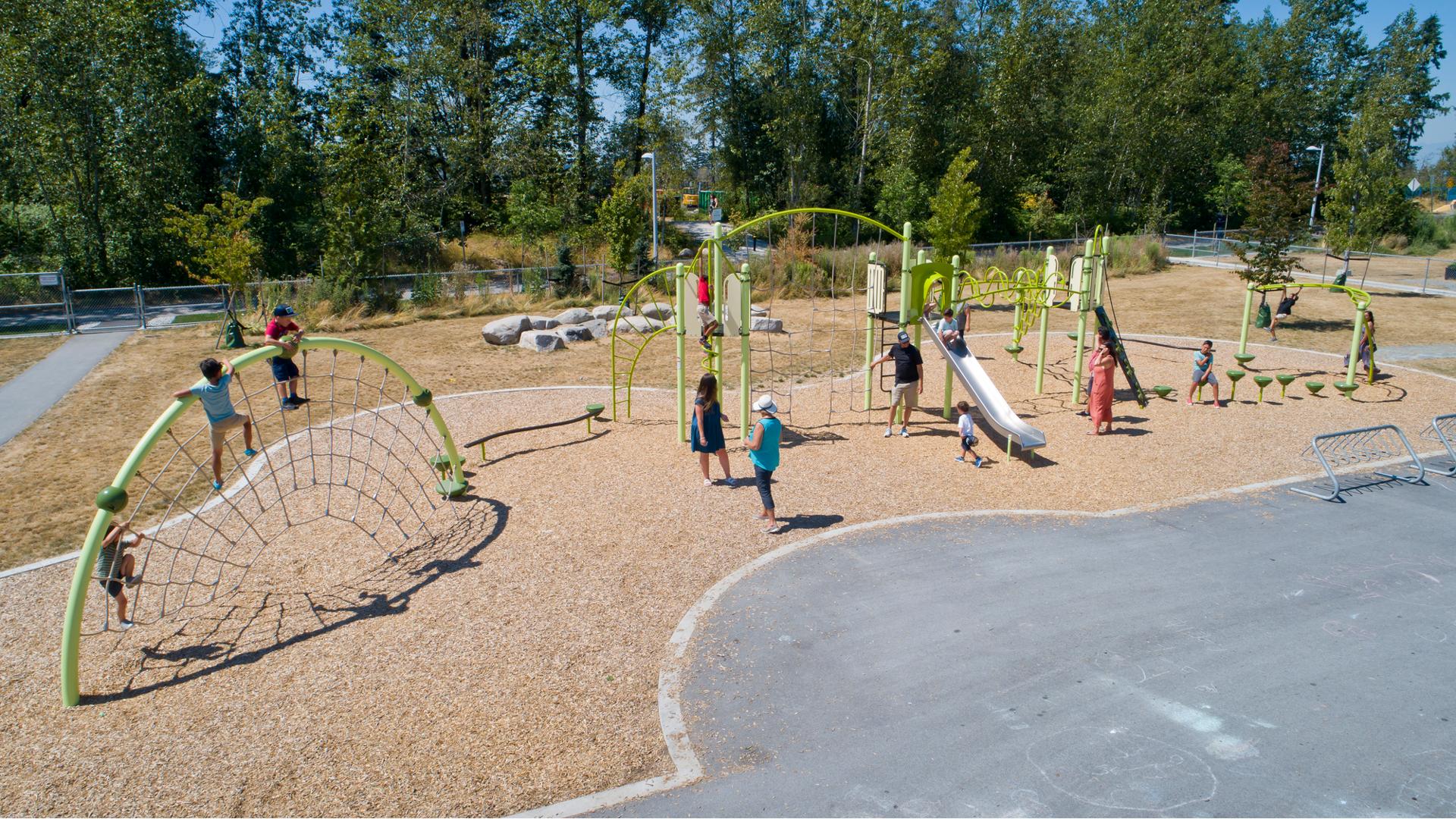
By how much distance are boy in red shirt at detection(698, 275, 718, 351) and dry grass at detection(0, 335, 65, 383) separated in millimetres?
12673

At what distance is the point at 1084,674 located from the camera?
6492mm

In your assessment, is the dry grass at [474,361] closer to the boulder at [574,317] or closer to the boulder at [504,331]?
the boulder at [504,331]

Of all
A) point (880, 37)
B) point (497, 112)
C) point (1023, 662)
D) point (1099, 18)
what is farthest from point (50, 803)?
point (1099, 18)

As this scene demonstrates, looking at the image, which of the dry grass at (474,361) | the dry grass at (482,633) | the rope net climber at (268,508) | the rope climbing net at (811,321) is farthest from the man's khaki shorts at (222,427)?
the rope climbing net at (811,321)

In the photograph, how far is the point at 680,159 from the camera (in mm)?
41344

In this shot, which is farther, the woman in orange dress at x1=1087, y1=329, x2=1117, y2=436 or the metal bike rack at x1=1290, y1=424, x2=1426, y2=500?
the woman in orange dress at x1=1087, y1=329, x2=1117, y2=436

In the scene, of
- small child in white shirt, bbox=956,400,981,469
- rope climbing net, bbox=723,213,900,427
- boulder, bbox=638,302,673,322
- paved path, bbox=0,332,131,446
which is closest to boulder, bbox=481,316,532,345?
boulder, bbox=638,302,673,322

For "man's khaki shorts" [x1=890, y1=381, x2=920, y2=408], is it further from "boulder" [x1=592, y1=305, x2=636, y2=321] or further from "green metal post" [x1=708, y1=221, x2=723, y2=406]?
"boulder" [x1=592, y1=305, x2=636, y2=321]

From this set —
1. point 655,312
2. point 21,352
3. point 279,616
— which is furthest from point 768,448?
point 21,352

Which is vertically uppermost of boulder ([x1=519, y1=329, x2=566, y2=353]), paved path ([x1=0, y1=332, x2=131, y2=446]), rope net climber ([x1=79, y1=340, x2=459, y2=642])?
boulder ([x1=519, y1=329, x2=566, y2=353])

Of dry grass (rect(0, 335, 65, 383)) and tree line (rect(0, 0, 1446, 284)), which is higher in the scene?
tree line (rect(0, 0, 1446, 284))

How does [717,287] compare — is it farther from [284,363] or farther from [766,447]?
[284,363]

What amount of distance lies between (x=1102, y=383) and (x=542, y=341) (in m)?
11.1

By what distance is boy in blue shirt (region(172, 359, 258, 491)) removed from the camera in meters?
8.12
